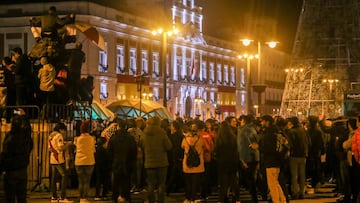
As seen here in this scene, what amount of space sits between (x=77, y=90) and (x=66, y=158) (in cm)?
320

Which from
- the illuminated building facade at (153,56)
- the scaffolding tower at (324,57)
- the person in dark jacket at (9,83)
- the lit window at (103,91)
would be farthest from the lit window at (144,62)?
the person in dark jacket at (9,83)

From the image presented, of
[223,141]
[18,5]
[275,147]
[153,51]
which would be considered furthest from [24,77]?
[153,51]

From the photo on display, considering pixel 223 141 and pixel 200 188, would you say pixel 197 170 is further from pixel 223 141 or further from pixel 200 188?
pixel 200 188

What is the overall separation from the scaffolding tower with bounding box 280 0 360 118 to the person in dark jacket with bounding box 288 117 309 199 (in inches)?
1059

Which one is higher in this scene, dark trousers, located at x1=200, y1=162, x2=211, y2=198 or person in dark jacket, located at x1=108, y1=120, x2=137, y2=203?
person in dark jacket, located at x1=108, y1=120, x2=137, y2=203

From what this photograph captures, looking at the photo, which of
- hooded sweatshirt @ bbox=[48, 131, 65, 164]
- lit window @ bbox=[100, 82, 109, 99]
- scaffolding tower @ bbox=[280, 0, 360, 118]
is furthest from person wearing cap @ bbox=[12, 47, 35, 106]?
lit window @ bbox=[100, 82, 109, 99]

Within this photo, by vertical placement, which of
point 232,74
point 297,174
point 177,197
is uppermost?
point 232,74

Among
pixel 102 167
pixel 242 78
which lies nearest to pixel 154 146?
pixel 102 167

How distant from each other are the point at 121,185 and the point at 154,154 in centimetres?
162

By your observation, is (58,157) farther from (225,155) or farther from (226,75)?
(226,75)

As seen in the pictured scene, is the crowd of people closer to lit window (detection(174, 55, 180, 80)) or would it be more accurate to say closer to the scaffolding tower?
the scaffolding tower

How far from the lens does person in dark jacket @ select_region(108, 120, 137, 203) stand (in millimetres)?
15539

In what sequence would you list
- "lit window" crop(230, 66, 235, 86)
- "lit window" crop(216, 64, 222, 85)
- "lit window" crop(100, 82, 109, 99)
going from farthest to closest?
1. "lit window" crop(230, 66, 235, 86)
2. "lit window" crop(216, 64, 222, 85)
3. "lit window" crop(100, 82, 109, 99)

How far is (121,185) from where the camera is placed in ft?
52.3
